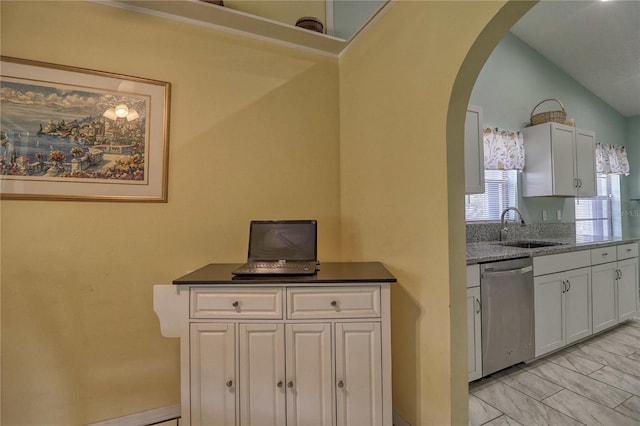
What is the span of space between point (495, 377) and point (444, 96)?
2066 mm

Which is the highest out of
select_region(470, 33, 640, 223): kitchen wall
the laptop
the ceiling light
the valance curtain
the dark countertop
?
select_region(470, 33, 640, 223): kitchen wall

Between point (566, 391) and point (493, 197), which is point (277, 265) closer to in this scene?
point (566, 391)

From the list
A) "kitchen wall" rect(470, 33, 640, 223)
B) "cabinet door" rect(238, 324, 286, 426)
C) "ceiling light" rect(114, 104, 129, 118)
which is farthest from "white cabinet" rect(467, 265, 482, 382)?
"ceiling light" rect(114, 104, 129, 118)

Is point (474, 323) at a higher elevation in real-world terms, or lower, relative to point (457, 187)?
lower

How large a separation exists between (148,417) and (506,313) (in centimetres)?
243

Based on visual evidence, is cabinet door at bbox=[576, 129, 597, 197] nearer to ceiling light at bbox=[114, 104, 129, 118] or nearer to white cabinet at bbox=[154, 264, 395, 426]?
white cabinet at bbox=[154, 264, 395, 426]

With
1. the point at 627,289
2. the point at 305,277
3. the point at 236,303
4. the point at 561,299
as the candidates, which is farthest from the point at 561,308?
the point at 236,303

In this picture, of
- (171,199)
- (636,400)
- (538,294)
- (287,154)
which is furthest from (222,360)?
(636,400)

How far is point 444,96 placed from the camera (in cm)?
117

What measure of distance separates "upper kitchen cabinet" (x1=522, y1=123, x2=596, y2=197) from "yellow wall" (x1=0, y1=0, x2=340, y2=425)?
2438 mm

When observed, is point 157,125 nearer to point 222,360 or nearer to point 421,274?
point 222,360

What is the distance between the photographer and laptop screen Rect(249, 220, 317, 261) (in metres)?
1.55

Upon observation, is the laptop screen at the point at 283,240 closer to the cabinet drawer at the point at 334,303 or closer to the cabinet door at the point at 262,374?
the cabinet drawer at the point at 334,303

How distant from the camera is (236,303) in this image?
1.23 metres
